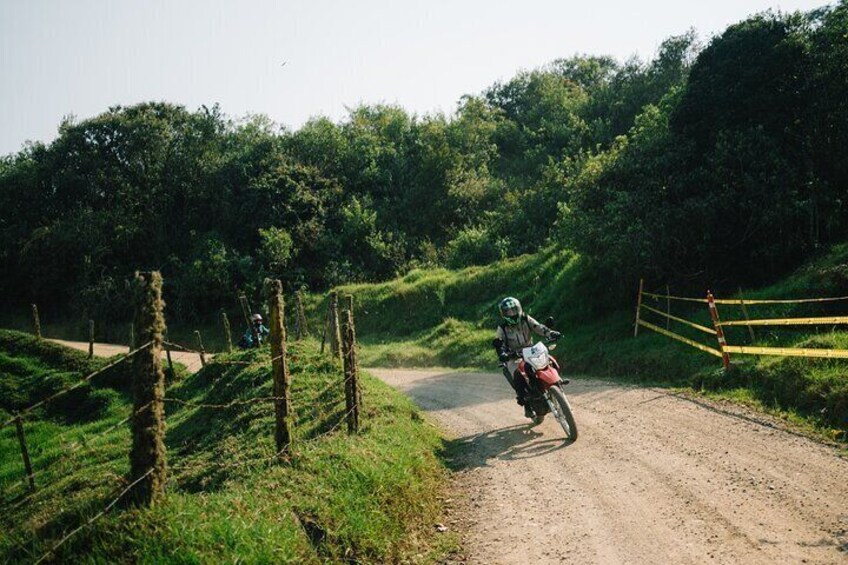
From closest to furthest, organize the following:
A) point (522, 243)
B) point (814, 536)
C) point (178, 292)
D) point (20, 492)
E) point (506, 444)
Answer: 1. point (814, 536)
2. point (506, 444)
3. point (20, 492)
4. point (522, 243)
5. point (178, 292)

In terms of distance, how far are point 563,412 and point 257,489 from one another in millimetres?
4726

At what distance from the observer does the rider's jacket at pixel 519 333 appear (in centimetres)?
1011

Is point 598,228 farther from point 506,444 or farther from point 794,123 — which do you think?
point 506,444

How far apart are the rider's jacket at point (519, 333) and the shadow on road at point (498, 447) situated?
139 centimetres

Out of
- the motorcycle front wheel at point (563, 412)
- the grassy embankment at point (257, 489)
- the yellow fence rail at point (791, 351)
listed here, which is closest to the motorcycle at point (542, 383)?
the motorcycle front wheel at point (563, 412)

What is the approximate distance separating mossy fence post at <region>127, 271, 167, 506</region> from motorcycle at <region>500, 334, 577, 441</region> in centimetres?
578

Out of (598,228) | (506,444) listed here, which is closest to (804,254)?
(598,228)

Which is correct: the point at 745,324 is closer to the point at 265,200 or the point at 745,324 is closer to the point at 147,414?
the point at 147,414

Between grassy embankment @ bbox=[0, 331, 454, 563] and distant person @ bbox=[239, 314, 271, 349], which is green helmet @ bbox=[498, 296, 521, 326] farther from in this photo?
distant person @ bbox=[239, 314, 271, 349]

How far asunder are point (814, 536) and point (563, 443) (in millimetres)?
3864

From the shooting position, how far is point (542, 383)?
921cm

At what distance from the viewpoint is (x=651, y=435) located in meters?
8.64

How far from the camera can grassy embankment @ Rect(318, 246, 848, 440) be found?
9500 mm

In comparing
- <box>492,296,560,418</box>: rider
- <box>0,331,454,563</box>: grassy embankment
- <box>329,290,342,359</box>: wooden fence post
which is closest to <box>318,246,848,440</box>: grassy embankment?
<box>492,296,560,418</box>: rider
